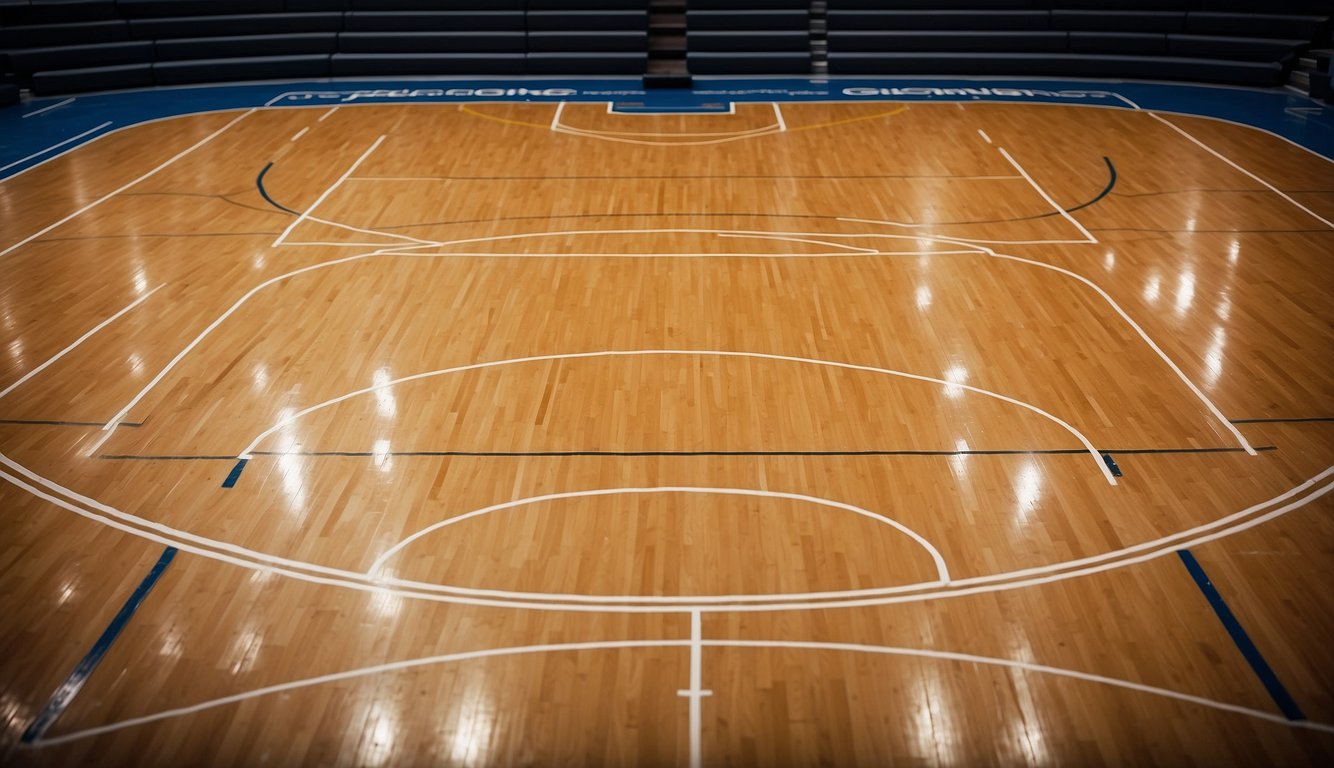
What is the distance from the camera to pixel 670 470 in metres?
5.84

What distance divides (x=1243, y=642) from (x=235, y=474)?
4922 millimetres

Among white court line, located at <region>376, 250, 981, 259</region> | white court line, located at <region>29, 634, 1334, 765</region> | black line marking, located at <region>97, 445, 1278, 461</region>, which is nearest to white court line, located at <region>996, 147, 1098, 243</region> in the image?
Answer: white court line, located at <region>376, 250, 981, 259</region>

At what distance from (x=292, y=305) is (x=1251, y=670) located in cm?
639

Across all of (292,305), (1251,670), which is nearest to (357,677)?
(1251,670)

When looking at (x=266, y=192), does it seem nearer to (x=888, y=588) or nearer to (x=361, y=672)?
(x=361, y=672)

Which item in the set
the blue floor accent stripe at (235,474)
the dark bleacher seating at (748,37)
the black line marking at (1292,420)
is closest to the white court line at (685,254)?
the black line marking at (1292,420)

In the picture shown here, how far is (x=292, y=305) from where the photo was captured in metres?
7.86

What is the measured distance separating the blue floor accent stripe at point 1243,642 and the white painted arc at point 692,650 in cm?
9

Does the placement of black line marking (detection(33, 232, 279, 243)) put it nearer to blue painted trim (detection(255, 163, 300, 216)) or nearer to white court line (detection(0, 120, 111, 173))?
blue painted trim (detection(255, 163, 300, 216))

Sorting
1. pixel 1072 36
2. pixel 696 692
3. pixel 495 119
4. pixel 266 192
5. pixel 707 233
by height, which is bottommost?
pixel 696 692

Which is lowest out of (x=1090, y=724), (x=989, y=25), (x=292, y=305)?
(x=1090, y=724)

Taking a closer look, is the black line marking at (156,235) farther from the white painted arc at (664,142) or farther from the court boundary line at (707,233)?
the white painted arc at (664,142)

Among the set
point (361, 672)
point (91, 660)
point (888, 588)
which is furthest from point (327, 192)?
point (888, 588)

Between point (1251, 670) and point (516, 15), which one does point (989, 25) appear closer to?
point (516, 15)
